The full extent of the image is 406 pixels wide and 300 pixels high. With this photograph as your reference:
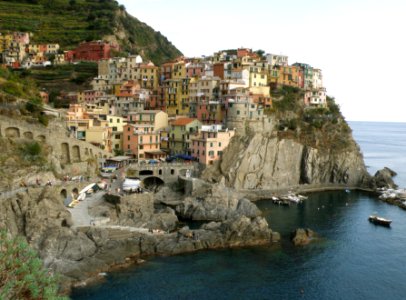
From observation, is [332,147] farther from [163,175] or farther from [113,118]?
[113,118]

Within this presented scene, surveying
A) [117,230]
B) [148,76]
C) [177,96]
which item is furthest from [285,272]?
[148,76]

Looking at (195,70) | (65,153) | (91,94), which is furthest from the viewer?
(195,70)

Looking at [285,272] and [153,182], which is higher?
[153,182]

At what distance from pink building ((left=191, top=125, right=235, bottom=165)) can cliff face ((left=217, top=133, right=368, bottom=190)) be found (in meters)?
1.13

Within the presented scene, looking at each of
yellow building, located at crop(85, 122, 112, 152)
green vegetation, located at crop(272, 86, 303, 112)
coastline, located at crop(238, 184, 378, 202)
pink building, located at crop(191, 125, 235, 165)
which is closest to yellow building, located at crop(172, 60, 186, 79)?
green vegetation, located at crop(272, 86, 303, 112)

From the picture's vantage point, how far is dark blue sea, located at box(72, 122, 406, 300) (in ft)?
105

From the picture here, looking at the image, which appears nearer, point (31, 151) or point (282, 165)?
point (31, 151)

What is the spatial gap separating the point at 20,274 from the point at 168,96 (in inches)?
2559

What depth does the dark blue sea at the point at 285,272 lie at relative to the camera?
32.1 metres

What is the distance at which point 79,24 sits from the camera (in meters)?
106

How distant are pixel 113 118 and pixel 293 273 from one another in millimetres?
36811

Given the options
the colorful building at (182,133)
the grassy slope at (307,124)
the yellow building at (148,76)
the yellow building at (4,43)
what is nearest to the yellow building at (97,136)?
the colorful building at (182,133)

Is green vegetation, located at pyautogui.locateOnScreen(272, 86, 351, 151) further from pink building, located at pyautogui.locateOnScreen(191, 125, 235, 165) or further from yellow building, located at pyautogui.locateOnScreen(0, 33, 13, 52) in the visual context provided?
yellow building, located at pyautogui.locateOnScreen(0, 33, 13, 52)

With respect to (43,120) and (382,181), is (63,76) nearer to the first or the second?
(43,120)
